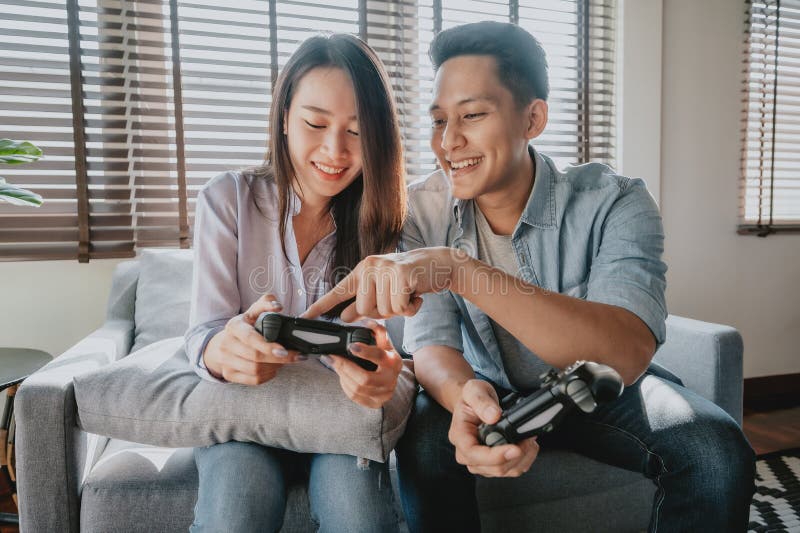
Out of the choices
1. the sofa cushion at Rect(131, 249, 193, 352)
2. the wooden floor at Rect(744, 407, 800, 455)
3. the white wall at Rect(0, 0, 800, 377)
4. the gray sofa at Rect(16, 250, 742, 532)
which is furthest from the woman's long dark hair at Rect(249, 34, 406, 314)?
the wooden floor at Rect(744, 407, 800, 455)

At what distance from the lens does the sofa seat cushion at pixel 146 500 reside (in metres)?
0.89

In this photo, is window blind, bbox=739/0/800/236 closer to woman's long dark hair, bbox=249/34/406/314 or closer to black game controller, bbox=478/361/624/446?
woman's long dark hair, bbox=249/34/406/314

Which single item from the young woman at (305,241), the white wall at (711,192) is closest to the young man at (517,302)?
the young woman at (305,241)

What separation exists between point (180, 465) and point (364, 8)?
1558 mm

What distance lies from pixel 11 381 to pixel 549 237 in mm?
1148

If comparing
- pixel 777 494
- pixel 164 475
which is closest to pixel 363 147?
pixel 164 475

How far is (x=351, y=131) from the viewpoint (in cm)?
94

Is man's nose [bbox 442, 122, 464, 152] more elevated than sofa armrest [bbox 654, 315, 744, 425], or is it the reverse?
man's nose [bbox 442, 122, 464, 152]

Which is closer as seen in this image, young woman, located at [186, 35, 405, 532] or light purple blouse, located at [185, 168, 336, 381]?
young woman, located at [186, 35, 405, 532]

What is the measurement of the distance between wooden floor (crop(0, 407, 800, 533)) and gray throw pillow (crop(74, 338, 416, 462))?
1.10 meters

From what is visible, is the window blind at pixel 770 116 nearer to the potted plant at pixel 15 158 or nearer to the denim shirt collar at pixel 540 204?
the denim shirt collar at pixel 540 204

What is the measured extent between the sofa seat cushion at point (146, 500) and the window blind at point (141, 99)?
90 centimetres

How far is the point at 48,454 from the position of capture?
0.84 metres

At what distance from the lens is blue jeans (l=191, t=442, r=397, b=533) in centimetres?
72
